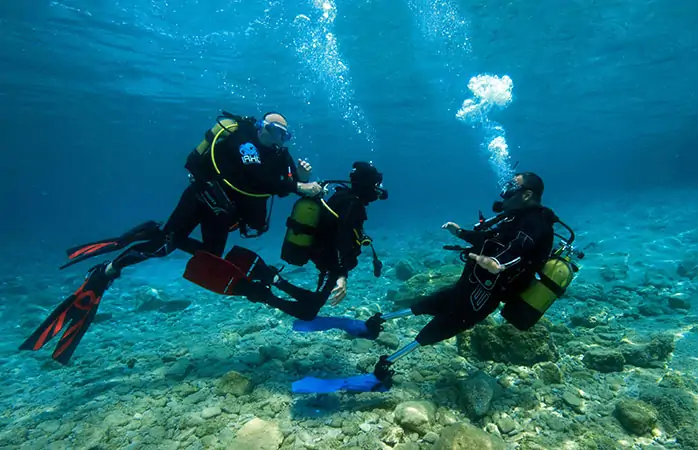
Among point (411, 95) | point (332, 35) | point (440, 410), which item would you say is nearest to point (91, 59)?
point (332, 35)

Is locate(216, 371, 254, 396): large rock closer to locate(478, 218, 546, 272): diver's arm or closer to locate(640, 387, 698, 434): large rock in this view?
locate(478, 218, 546, 272): diver's arm

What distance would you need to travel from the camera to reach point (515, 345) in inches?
196

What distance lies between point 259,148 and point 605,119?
48.8 metres

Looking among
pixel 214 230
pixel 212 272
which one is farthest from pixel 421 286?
pixel 212 272

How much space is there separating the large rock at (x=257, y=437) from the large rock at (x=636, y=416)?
11.8 feet

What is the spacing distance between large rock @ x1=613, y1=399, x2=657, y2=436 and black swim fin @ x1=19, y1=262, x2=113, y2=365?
6.81 m

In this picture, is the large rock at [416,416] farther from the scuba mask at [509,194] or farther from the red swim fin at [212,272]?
the red swim fin at [212,272]

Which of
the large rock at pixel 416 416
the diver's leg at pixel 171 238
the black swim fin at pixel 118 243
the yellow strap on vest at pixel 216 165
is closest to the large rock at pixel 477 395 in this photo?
the large rock at pixel 416 416

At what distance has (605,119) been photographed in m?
41.1

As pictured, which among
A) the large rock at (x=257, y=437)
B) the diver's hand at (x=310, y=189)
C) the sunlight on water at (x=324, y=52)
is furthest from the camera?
the sunlight on water at (x=324, y=52)

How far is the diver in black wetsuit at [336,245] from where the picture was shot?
15.2 feet

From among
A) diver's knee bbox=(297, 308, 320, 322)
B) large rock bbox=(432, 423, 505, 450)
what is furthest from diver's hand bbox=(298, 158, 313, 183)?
large rock bbox=(432, 423, 505, 450)

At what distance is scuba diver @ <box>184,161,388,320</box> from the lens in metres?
4.63

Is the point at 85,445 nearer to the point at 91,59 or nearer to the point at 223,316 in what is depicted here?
the point at 223,316
